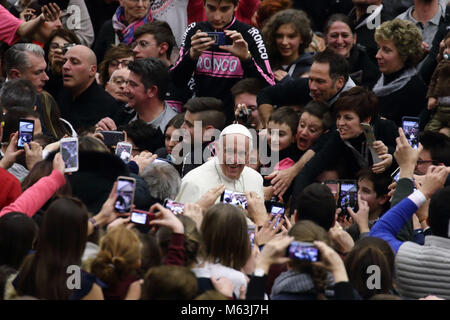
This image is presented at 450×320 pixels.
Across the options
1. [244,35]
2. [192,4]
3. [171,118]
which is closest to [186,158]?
[171,118]

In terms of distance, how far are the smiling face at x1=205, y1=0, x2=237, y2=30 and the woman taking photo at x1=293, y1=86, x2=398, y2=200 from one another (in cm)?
161

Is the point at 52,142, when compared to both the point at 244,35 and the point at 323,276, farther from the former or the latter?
the point at 323,276

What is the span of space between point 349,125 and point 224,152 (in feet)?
3.88

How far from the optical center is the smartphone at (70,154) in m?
5.74

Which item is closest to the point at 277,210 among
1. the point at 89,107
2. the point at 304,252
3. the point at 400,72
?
the point at 304,252

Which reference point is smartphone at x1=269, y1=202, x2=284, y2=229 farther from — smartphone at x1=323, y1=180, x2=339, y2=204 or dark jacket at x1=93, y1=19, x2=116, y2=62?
dark jacket at x1=93, y1=19, x2=116, y2=62

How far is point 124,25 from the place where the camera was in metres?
10.0

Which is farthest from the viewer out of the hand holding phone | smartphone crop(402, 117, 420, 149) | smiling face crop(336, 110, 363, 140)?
smiling face crop(336, 110, 363, 140)

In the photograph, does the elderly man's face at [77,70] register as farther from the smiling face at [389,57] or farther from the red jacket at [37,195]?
the red jacket at [37,195]

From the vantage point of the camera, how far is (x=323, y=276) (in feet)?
15.1

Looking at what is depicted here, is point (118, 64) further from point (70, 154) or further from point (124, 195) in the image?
point (124, 195)

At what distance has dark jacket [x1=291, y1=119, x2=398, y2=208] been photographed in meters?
7.35

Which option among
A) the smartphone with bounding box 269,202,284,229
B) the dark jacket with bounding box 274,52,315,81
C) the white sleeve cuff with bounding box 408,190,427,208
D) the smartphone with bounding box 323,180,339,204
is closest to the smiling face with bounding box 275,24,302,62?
the dark jacket with bounding box 274,52,315,81
